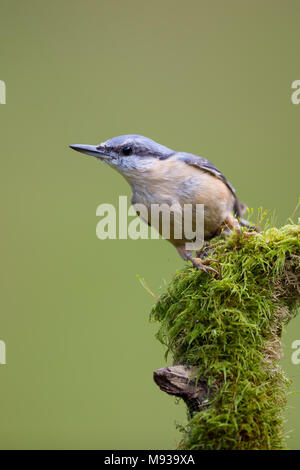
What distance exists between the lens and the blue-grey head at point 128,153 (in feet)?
7.78

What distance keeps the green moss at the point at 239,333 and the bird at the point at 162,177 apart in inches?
16.1

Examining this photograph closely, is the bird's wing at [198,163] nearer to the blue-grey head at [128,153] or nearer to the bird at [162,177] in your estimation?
the bird at [162,177]

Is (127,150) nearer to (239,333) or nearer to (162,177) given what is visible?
(162,177)

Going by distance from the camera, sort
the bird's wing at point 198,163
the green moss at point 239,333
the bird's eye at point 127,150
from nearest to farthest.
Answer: the green moss at point 239,333, the bird's eye at point 127,150, the bird's wing at point 198,163

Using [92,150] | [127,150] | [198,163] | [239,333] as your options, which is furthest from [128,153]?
[239,333]

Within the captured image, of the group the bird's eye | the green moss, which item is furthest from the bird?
the green moss

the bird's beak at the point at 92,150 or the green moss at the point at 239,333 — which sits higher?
the bird's beak at the point at 92,150

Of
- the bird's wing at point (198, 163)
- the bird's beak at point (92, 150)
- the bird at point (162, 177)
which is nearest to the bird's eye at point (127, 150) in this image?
the bird at point (162, 177)

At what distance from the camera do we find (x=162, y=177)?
94.0 inches

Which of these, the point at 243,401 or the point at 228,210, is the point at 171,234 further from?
the point at 243,401

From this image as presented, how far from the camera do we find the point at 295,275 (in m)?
1.86

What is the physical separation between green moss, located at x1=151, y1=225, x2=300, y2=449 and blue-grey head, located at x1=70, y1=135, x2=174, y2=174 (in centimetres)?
62
